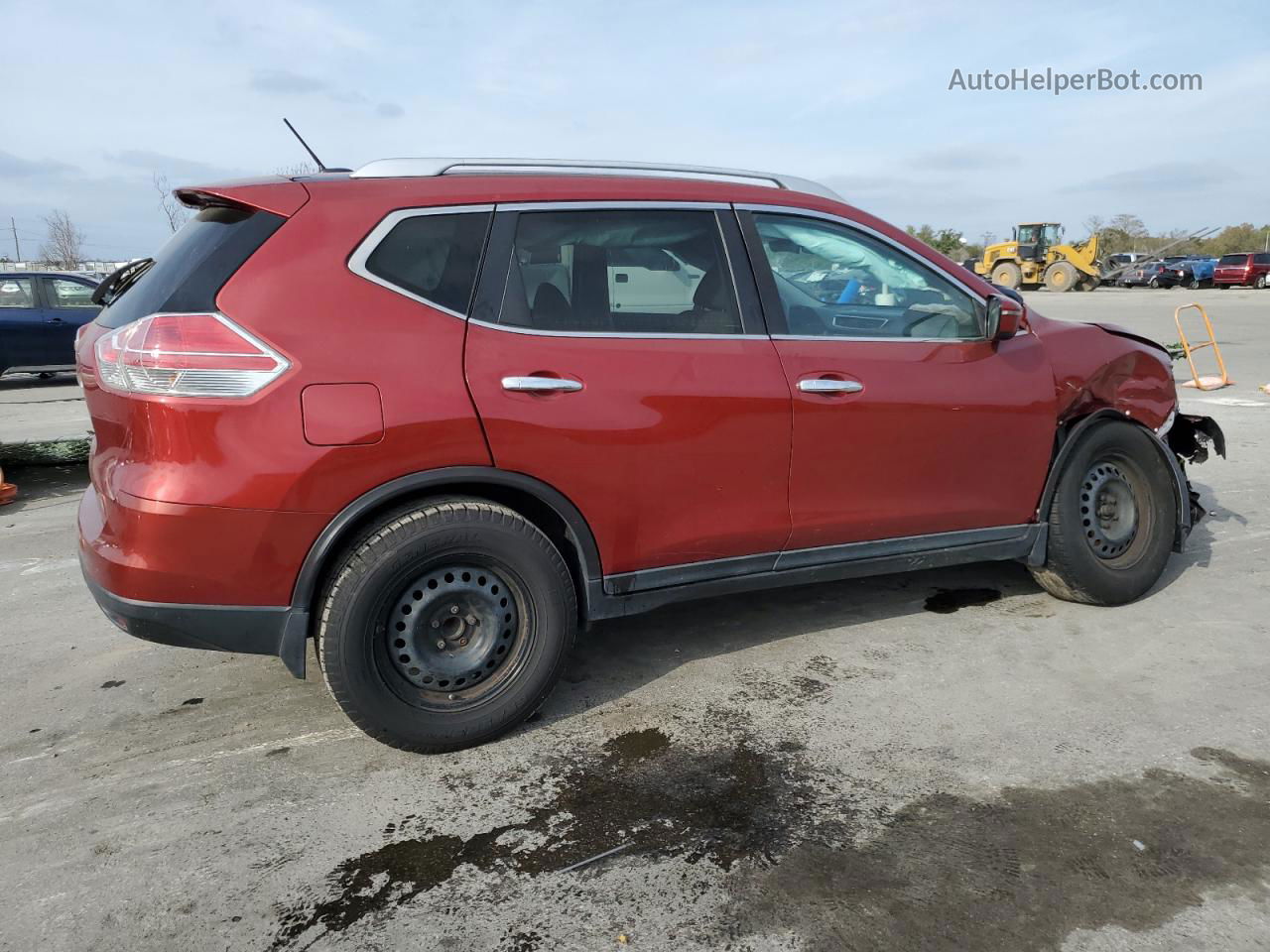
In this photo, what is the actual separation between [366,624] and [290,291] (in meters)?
1.05

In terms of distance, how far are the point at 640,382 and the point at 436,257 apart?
2.56ft

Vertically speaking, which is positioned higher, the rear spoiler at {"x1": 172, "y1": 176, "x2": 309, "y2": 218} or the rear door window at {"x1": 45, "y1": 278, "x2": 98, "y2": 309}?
the rear spoiler at {"x1": 172, "y1": 176, "x2": 309, "y2": 218}

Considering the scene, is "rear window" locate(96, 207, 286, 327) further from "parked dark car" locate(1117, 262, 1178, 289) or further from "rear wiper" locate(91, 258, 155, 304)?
"parked dark car" locate(1117, 262, 1178, 289)

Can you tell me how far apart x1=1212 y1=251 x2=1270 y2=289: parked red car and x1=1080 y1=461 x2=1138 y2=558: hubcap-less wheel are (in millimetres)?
45169

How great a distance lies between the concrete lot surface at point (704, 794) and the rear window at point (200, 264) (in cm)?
149

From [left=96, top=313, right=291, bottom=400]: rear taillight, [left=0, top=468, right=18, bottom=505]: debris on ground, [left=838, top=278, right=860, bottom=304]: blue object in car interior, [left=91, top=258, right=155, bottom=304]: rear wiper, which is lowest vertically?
[left=0, top=468, right=18, bottom=505]: debris on ground

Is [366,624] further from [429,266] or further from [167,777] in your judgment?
[429,266]

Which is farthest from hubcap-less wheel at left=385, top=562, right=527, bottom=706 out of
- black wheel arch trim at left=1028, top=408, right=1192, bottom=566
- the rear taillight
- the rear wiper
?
black wheel arch trim at left=1028, top=408, right=1192, bottom=566

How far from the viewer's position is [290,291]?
282cm

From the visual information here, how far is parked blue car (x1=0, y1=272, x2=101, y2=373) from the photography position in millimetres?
13383

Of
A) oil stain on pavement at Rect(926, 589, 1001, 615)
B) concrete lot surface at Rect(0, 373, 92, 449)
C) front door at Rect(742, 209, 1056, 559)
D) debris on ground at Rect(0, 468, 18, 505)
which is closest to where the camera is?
front door at Rect(742, 209, 1056, 559)

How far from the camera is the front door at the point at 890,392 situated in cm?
350

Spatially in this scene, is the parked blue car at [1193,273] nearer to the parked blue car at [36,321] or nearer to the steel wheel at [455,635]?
the parked blue car at [36,321]

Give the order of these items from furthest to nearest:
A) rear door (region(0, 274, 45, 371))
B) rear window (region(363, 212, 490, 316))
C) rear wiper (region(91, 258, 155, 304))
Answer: rear door (region(0, 274, 45, 371))
rear wiper (region(91, 258, 155, 304))
rear window (region(363, 212, 490, 316))
